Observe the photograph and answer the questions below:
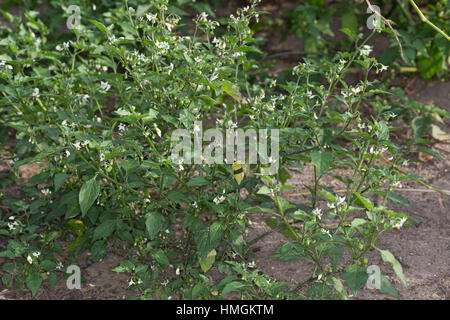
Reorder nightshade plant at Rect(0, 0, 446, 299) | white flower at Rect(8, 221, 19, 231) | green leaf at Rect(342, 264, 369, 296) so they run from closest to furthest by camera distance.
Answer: green leaf at Rect(342, 264, 369, 296) < nightshade plant at Rect(0, 0, 446, 299) < white flower at Rect(8, 221, 19, 231)

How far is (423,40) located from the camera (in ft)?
11.5

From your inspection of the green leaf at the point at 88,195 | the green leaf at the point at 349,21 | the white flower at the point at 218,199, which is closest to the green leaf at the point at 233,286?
the white flower at the point at 218,199

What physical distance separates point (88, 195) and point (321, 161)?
0.95 m

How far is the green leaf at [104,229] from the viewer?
247 cm

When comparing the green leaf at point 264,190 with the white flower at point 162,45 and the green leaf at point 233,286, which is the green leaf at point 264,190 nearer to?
the green leaf at point 233,286

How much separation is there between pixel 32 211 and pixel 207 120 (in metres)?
1.33

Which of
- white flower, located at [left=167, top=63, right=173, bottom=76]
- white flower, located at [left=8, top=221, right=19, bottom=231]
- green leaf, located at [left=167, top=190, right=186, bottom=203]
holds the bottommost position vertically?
white flower, located at [left=8, top=221, right=19, bottom=231]

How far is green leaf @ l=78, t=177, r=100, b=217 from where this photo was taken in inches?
87.3

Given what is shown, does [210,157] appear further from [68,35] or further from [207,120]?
[68,35]

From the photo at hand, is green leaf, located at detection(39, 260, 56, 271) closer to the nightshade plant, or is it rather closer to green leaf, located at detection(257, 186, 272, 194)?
the nightshade plant

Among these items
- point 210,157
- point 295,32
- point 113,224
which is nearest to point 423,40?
point 295,32

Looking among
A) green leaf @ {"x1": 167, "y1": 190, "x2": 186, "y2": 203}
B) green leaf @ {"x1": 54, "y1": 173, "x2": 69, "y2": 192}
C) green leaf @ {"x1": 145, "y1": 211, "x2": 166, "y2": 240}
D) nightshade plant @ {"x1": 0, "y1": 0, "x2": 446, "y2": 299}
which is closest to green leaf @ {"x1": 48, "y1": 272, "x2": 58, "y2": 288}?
nightshade plant @ {"x1": 0, "y1": 0, "x2": 446, "y2": 299}

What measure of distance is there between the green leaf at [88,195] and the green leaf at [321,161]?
34.7 inches

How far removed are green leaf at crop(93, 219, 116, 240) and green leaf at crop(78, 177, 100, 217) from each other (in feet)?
0.89
